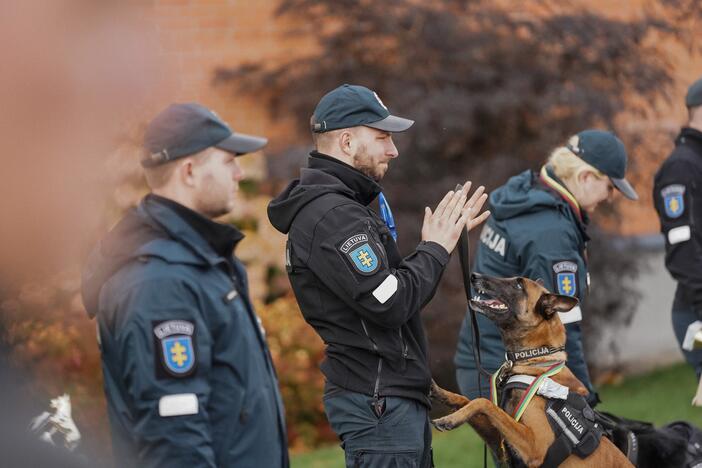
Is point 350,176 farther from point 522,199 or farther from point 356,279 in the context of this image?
point 522,199

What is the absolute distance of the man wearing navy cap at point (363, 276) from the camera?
3.45 meters

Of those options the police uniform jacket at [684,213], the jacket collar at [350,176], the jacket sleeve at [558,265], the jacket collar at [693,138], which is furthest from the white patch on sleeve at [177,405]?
the jacket collar at [693,138]

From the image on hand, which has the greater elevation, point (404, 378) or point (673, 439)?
point (404, 378)

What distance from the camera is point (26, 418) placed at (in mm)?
1326

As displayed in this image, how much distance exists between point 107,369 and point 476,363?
221 centimetres

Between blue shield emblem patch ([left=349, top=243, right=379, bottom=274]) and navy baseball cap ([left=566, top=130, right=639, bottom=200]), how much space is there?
1726 mm

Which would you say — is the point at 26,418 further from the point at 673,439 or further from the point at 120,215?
the point at 673,439

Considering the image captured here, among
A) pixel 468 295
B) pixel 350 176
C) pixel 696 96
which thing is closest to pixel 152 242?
pixel 350 176

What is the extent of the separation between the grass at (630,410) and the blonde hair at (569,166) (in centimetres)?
244

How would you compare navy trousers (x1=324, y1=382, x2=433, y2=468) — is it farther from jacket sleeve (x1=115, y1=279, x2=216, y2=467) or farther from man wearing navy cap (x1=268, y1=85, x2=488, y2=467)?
jacket sleeve (x1=115, y1=279, x2=216, y2=467)

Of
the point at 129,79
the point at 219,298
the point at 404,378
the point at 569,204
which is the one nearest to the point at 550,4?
the point at 569,204

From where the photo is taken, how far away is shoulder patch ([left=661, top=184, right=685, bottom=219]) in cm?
545

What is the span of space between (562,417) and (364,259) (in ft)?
4.41

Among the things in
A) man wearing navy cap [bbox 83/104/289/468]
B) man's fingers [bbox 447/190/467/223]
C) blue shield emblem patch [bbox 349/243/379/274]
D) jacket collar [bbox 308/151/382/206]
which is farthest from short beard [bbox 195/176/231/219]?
man's fingers [bbox 447/190/467/223]
